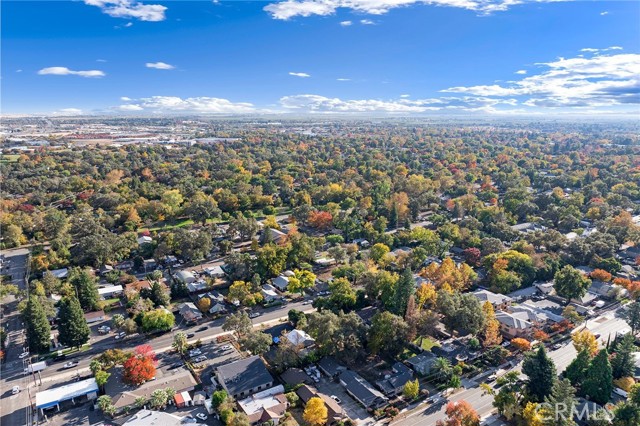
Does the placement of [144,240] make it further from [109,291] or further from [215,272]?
[215,272]

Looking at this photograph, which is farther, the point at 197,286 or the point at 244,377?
the point at 197,286

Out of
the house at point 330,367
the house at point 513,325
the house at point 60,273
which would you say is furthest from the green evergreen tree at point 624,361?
the house at point 60,273

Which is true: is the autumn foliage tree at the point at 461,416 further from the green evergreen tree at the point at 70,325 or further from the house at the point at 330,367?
the green evergreen tree at the point at 70,325

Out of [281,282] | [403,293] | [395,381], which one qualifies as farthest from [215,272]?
[395,381]

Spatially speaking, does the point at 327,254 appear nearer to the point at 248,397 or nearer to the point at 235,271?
the point at 235,271

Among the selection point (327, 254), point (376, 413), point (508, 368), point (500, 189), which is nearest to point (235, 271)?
point (327, 254)
